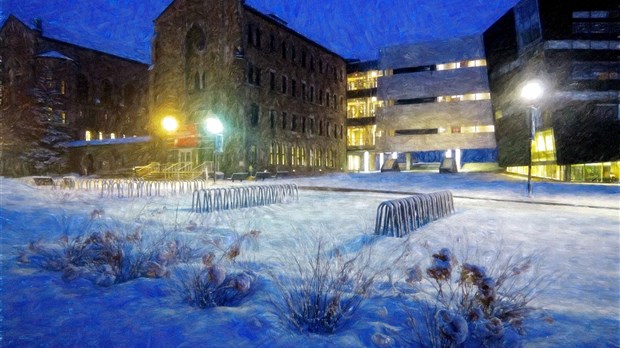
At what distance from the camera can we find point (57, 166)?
4612 cm

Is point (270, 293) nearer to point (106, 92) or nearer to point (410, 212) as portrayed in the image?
point (410, 212)

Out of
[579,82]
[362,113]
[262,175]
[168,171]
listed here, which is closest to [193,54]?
[168,171]

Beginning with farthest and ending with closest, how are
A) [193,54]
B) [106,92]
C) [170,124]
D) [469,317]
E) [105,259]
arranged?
[106,92], [170,124], [193,54], [105,259], [469,317]

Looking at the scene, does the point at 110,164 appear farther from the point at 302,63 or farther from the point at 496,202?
the point at 496,202

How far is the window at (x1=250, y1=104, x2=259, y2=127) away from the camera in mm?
38031

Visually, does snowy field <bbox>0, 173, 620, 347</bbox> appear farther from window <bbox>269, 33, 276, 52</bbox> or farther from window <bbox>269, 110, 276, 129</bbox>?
window <bbox>269, 33, 276, 52</bbox>

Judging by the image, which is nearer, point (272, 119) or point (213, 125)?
point (213, 125)

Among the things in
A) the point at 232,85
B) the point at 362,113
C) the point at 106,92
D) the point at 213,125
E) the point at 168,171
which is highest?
the point at 106,92

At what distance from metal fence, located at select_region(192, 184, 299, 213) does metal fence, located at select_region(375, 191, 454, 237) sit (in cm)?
591

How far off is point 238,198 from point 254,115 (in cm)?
2514

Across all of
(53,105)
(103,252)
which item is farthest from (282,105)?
(103,252)

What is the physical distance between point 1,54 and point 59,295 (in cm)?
5339

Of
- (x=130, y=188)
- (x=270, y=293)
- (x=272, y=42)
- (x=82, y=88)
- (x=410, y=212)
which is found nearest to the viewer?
(x=270, y=293)

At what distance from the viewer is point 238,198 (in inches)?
575
